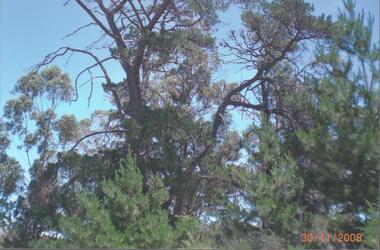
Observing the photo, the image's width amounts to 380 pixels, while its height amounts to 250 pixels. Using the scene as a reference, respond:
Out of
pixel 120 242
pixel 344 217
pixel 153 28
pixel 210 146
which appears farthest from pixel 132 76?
pixel 344 217

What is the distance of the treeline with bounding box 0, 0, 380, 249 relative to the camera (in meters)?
13.3

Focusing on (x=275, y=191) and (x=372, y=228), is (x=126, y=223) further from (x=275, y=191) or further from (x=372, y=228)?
(x=372, y=228)

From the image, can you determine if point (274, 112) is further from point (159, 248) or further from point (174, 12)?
point (159, 248)

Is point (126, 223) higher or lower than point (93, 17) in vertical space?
lower

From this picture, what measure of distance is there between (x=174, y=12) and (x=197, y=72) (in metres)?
4.06

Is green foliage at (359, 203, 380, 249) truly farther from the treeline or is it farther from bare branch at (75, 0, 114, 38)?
bare branch at (75, 0, 114, 38)

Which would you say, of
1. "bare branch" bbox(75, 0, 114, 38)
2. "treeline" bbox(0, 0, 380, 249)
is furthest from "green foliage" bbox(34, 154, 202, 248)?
"bare branch" bbox(75, 0, 114, 38)

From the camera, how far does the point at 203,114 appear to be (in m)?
25.3
